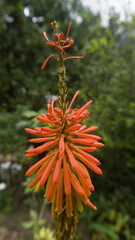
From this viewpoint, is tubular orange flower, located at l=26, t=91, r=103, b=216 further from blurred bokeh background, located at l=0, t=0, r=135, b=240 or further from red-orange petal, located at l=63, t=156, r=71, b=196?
blurred bokeh background, located at l=0, t=0, r=135, b=240

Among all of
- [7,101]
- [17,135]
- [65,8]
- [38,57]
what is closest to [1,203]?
[7,101]

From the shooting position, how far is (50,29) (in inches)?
239

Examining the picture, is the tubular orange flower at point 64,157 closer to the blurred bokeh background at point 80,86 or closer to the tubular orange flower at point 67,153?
the tubular orange flower at point 67,153

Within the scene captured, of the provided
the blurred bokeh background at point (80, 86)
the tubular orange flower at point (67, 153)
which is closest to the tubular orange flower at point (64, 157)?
the tubular orange flower at point (67, 153)

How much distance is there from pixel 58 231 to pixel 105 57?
428 centimetres

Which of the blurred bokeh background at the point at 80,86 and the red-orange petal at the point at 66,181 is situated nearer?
the red-orange petal at the point at 66,181

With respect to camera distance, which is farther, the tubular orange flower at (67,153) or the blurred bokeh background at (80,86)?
the blurred bokeh background at (80,86)

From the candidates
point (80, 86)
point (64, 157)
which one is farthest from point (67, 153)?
point (80, 86)

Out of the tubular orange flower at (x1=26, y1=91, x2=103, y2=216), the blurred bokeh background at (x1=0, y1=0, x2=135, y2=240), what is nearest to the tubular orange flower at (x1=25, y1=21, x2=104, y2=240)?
the tubular orange flower at (x1=26, y1=91, x2=103, y2=216)

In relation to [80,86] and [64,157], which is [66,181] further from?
[80,86]

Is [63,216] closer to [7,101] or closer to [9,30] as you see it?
[7,101]

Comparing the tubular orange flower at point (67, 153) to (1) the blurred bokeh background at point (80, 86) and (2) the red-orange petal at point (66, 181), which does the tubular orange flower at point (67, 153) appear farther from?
(1) the blurred bokeh background at point (80, 86)

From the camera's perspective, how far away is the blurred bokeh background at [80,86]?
4496 mm

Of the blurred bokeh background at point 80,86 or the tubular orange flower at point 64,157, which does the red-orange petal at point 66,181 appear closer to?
the tubular orange flower at point 64,157
